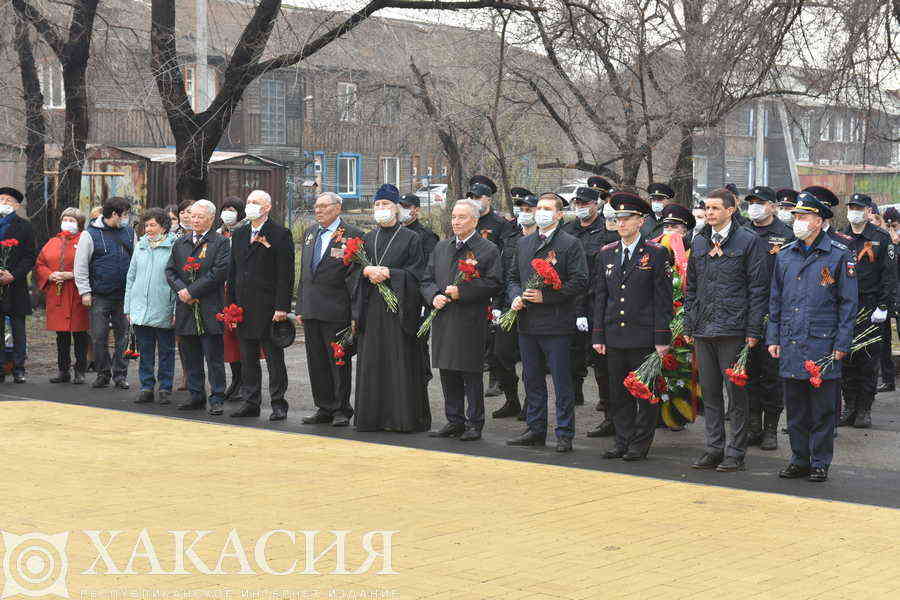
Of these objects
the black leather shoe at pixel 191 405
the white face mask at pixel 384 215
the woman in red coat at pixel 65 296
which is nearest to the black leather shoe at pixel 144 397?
the black leather shoe at pixel 191 405

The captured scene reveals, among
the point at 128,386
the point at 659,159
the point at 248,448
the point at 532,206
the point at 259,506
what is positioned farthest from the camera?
the point at 659,159

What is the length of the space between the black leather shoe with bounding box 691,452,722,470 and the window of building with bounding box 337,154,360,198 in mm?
37662

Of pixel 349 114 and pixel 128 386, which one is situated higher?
pixel 349 114

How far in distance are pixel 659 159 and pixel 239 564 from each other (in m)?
17.0

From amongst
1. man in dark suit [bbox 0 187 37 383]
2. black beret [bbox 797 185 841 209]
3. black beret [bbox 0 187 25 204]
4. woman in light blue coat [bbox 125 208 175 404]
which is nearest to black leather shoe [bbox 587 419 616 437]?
Result: black beret [bbox 797 185 841 209]

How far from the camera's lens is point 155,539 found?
7352mm

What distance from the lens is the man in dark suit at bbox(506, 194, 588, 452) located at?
10.7 m

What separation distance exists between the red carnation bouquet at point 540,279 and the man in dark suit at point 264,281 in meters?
2.43

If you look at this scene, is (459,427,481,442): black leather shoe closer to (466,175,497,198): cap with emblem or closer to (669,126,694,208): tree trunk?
(466,175,497,198): cap with emblem

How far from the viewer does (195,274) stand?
1303 centimetres

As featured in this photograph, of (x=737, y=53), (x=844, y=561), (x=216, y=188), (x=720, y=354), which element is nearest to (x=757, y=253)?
(x=720, y=354)

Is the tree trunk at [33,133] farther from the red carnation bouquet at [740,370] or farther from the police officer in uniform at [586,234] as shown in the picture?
the red carnation bouquet at [740,370]

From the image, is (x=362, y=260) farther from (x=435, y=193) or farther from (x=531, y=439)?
(x=435, y=193)

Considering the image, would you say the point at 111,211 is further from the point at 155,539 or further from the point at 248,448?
the point at 155,539
